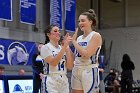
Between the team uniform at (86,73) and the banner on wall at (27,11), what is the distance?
7.77 m

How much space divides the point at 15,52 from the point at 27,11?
1395 mm

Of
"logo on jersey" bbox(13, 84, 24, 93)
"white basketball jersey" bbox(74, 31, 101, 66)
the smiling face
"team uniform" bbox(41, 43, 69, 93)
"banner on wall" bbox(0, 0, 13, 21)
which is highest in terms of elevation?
"banner on wall" bbox(0, 0, 13, 21)

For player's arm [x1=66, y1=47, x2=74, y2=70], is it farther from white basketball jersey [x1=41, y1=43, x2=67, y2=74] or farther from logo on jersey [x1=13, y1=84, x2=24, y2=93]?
logo on jersey [x1=13, y1=84, x2=24, y2=93]

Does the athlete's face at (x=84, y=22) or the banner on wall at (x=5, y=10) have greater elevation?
the banner on wall at (x=5, y=10)

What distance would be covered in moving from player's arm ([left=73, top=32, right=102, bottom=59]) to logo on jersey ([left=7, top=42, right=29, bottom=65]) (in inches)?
310

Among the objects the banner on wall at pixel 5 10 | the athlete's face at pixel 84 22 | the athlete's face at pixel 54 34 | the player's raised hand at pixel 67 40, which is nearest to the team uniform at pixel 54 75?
the athlete's face at pixel 54 34

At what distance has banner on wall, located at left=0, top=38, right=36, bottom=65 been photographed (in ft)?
37.9

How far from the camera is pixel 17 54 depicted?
471 inches

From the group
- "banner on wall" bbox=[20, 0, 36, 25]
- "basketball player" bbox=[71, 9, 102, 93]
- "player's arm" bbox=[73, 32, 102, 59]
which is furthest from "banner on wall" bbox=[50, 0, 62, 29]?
"player's arm" bbox=[73, 32, 102, 59]

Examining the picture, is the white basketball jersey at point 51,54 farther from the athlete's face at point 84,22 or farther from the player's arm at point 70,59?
the athlete's face at point 84,22

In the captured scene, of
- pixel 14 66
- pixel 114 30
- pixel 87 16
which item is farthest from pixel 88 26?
pixel 114 30

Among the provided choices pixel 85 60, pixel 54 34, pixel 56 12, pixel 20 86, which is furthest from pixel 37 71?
pixel 56 12

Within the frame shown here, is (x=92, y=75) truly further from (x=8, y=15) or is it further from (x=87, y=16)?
(x=8, y=15)

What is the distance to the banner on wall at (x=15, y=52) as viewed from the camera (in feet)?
37.9
